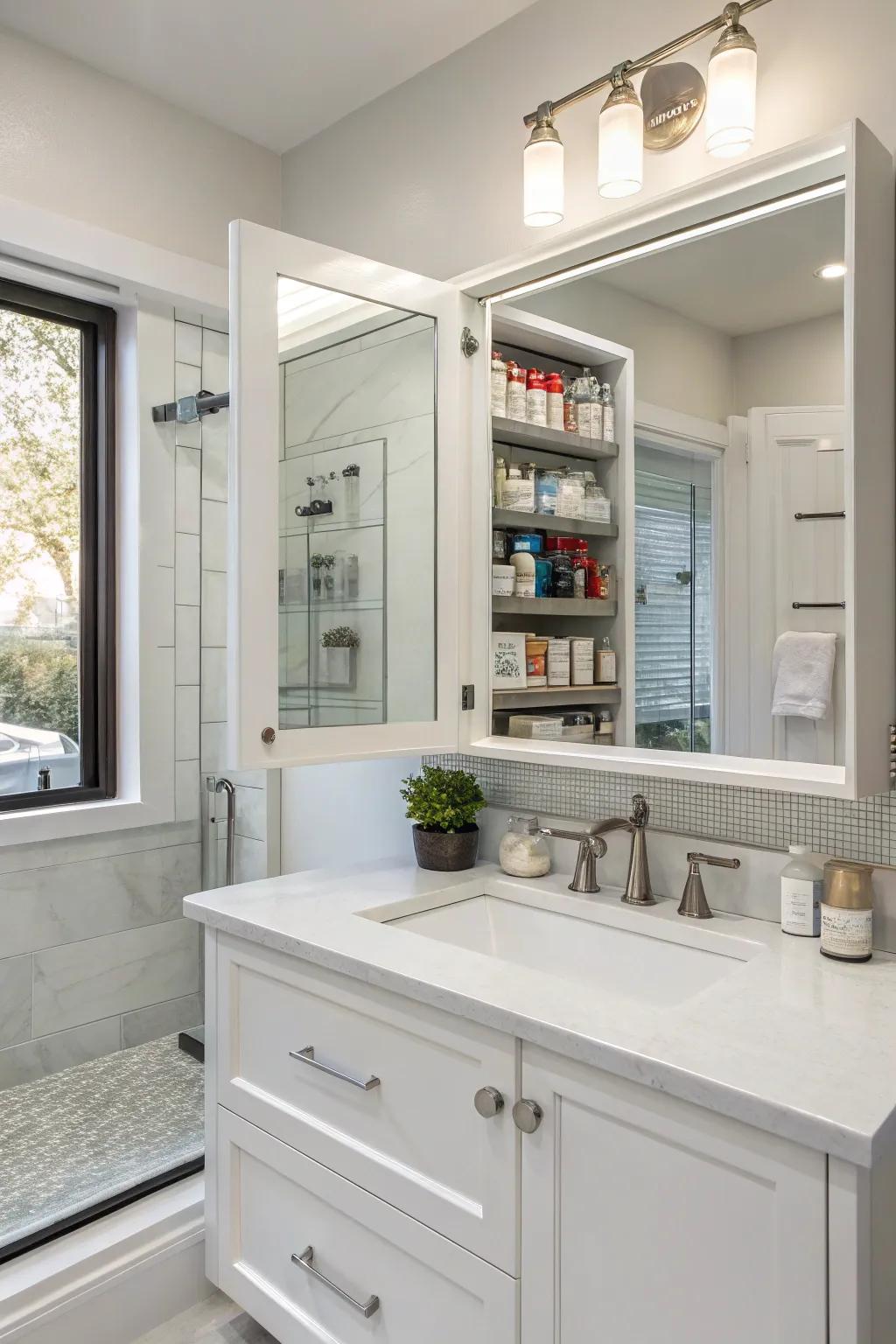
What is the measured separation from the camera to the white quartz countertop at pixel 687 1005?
0.90 m

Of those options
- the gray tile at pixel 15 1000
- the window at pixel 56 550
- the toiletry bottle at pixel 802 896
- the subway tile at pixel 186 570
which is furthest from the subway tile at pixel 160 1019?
the toiletry bottle at pixel 802 896

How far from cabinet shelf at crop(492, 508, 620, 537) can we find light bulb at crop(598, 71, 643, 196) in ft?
1.85

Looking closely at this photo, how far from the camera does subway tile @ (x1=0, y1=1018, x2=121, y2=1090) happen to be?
2111 mm

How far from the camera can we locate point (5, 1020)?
211 cm

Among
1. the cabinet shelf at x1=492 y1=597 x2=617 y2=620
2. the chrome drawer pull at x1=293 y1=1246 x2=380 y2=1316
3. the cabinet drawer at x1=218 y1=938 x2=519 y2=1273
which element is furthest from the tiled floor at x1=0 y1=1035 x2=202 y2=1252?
the cabinet shelf at x1=492 y1=597 x2=617 y2=620

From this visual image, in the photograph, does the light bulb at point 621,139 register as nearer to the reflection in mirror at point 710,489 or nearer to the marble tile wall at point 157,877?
the reflection in mirror at point 710,489

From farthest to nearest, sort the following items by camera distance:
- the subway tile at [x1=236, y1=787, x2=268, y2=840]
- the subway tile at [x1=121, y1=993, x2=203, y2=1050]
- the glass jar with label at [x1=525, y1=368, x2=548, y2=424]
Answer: the subway tile at [x1=236, y1=787, x2=268, y2=840] → the subway tile at [x1=121, y1=993, x2=203, y2=1050] → the glass jar with label at [x1=525, y1=368, x2=548, y2=424]

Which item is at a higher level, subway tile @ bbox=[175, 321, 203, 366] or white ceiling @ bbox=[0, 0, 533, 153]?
white ceiling @ bbox=[0, 0, 533, 153]

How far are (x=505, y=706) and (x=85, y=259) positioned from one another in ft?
4.72

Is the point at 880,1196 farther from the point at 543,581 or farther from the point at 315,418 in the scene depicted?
the point at 315,418

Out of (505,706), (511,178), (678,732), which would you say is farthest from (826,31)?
(505,706)

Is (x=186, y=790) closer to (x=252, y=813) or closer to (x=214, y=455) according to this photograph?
(x=252, y=813)

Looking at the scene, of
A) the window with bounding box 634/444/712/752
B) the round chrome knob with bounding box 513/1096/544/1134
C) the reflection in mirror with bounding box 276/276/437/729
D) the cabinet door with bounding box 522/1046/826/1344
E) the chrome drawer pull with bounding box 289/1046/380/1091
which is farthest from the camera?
the reflection in mirror with bounding box 276/276/437/729

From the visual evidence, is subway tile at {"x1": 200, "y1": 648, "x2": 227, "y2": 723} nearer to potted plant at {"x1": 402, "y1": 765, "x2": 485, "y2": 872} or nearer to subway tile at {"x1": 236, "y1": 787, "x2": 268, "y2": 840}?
subway tile at {"x1": 236, "y1": 787, "x2": 268, "y2": 840}
